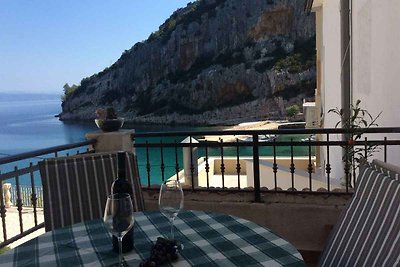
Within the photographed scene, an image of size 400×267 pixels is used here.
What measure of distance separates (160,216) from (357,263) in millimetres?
919

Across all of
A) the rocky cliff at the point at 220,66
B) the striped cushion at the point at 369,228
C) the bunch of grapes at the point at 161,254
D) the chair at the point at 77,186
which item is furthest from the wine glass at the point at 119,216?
the rocky cliff at the point at 220,66

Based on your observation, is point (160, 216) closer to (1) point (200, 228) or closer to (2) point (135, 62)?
(1) point (200, 228)

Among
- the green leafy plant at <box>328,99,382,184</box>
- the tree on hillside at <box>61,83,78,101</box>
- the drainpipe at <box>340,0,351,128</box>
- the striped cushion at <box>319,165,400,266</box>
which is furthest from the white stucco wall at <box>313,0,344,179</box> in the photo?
the tree on hillside at <box>61,83,78,101</box>

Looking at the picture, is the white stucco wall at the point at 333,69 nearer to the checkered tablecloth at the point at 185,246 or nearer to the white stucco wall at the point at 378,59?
the white stucco wall at the point at 378,59

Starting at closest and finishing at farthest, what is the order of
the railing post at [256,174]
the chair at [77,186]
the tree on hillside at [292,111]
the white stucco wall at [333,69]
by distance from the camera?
the chair at [77,186], the railing post at [256,174], the white stucco wall at [333,69], the tree on hillside at [292,111]

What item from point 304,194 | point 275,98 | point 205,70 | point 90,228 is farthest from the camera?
point 205,70

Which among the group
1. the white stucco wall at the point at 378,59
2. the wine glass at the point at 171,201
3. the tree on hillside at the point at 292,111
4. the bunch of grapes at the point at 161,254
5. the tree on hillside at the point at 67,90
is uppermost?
the tree on hillside at the point at 67,90

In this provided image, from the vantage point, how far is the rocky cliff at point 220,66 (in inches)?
1905

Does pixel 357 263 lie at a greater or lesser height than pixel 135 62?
lesser

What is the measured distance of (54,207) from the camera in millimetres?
2104

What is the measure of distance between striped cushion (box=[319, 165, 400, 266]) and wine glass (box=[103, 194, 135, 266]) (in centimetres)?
79

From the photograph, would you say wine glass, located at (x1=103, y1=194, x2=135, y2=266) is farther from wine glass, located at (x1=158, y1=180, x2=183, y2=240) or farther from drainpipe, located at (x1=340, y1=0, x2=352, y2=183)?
drainpipe, located at (x1=340, y1=0, x2=352, y2=183)

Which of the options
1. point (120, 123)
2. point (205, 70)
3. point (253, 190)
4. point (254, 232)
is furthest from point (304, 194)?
point (205, 70)

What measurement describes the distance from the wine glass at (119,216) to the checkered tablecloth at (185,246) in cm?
15
